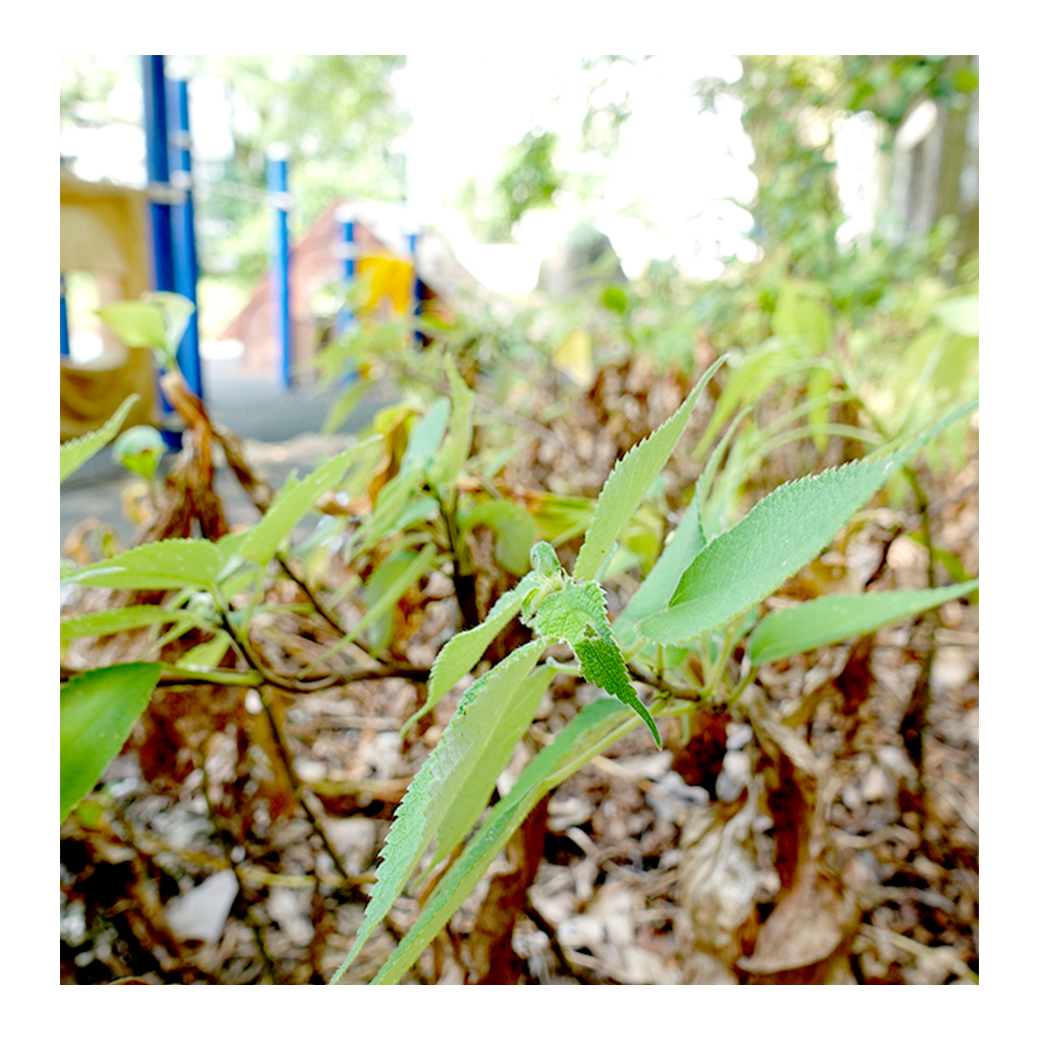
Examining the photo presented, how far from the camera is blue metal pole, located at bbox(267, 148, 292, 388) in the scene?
370 cm

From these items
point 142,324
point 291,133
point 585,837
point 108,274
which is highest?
point 291,133

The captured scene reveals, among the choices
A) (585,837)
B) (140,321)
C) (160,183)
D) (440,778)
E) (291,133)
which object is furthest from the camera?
(291,133)

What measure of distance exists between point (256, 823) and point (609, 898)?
216 mm

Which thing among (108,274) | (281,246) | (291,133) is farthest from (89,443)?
(291,133)

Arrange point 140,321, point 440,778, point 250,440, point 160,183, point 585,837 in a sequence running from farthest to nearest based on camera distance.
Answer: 1. point 250,440
2. point 160,183
3. point 585,837
4. point 140,321
5. point 440,778

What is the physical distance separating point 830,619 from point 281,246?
3.99 meters

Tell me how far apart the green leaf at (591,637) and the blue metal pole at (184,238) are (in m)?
2.09

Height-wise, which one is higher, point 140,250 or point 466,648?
point 140,250

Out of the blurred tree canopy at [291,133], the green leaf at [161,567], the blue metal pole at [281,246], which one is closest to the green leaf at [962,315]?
the green leaf at [161,567]

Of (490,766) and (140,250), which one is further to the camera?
(140,250)

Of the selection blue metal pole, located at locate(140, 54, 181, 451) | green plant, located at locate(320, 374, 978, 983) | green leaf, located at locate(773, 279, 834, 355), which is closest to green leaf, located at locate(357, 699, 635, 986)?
green plant, located at locate(320, 374, 978, 983)

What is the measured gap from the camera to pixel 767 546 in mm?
169

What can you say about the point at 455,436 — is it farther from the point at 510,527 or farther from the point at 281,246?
the point at 281,246
